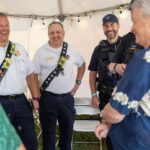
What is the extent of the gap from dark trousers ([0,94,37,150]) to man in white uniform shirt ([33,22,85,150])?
0.34 metres

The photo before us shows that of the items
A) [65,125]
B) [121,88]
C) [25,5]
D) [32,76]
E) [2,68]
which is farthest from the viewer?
[25,5]

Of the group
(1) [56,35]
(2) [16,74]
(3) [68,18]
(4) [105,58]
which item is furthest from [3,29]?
(3) [68,18]

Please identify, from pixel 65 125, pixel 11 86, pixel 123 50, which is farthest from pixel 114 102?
pixel 65 125

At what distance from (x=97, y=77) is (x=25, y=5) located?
2348 millimetres

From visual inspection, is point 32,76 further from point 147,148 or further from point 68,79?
point 147,148

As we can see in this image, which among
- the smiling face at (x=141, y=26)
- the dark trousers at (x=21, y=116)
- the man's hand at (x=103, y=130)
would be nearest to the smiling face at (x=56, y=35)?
the dark trousers at (x=21, y=116)

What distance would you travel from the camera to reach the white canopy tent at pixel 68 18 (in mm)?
5320

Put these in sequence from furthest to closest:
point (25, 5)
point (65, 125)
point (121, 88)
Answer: point (25, 5) → point (65, 125) → point (121, 88)

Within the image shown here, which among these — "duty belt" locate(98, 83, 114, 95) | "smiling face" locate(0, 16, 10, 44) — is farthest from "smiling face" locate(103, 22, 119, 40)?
"smiling face" locate(0, 16, 10, 44)

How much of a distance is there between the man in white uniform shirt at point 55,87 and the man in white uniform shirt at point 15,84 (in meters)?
0.32

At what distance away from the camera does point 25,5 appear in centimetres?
538

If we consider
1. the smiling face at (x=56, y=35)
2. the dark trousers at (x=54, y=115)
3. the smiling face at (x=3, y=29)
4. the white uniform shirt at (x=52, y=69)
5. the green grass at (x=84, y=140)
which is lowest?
the green grass at (x=84, y=140)

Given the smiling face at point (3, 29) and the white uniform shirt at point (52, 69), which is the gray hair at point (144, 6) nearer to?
the smiling face at point (3, 29)

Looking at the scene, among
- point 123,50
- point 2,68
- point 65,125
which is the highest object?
point 123,50
